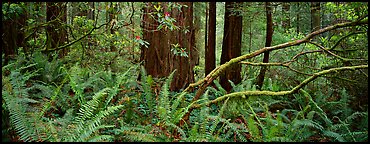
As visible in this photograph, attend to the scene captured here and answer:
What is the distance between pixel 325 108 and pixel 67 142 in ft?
16.6

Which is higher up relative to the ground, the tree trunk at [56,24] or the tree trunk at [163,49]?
the tree trunk at [56,24]

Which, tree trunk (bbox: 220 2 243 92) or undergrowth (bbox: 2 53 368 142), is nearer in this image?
undergrowth (bbox: 2 53 368 142)

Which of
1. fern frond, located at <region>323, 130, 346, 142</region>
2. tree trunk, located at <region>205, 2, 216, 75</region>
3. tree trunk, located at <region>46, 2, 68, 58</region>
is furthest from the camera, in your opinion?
tree trunk, located at <region>205, 2, 216, 75</region>

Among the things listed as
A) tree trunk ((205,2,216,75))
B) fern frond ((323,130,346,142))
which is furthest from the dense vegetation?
tree trunk ((205,2,216,75))

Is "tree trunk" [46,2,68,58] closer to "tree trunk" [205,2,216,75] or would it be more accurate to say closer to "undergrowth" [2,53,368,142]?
"undergrowth" [2,53,368,142]

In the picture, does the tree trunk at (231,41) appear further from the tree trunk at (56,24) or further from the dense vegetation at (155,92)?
the tree trunk at (56,24)

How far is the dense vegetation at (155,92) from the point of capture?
3041 millimetres

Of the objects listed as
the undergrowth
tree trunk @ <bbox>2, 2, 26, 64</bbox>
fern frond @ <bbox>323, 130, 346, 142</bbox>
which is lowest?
fern frond @ <bbox>323, 130, 346, 142</bbox>

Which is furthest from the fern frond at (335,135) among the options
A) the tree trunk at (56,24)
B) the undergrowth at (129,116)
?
the tree trunk at (56,24)

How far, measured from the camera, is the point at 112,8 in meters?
4.05

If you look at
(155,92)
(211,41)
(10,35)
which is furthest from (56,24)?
(211,41)

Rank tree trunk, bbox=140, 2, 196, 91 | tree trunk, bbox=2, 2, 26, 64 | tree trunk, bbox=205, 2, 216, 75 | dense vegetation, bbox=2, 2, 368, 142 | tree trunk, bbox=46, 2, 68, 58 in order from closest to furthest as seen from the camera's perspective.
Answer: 1. dense vegetation, bbox=2, 2, 368, 142
2. tree trunk, bbox=46, 2, 68, 58
3. tree trunk, bbox=2, 2, 26, 64
4. tree trunk, bbox=140, 2, 196, 91
5. tree trunk, bbox=205, 2, 216, 75

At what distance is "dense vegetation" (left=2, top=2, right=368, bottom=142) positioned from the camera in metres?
3.04

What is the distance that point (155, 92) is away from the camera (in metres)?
4.54
